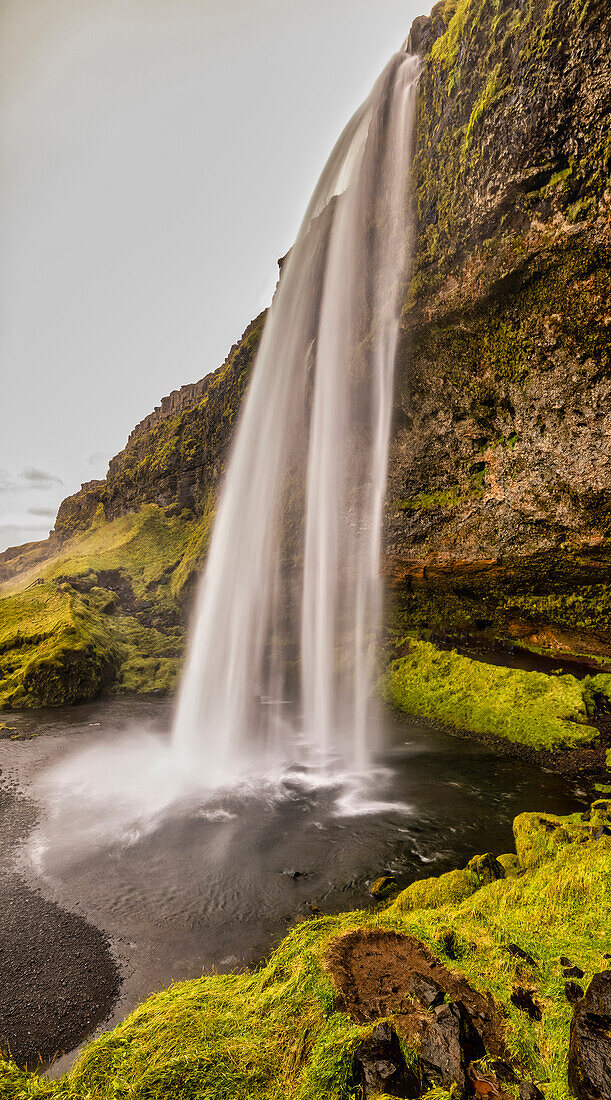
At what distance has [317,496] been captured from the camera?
72.1 feet

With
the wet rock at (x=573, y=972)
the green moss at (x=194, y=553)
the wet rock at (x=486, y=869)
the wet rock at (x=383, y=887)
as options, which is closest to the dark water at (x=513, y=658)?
the wet rock at (x=486, y=869)

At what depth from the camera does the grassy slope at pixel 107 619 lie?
71.5 feet

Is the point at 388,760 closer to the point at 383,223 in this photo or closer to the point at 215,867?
the point at 215,867

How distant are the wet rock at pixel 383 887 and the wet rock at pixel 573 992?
3.82 metres

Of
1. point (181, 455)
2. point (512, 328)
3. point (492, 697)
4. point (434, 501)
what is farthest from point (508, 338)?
point (181, 455)

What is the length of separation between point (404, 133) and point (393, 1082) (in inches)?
993

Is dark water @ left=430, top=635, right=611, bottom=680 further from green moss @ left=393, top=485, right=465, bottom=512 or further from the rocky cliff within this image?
green moss @ left=393, top=485, right=465, bottom=512

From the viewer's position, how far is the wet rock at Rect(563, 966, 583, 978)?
13.2 feet

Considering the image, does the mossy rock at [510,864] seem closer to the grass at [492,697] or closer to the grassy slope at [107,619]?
the grass at [492,697]

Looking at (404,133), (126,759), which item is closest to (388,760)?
(126,759)

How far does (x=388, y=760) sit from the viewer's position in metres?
13.9

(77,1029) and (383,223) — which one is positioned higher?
(383,223)

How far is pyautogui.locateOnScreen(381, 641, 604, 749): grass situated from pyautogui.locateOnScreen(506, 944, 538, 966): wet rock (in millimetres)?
10410

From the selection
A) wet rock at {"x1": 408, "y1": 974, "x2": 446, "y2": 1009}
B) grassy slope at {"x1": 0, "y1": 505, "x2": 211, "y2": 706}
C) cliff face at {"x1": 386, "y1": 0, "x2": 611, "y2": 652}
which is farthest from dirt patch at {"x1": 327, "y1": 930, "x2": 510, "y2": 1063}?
grassy slope at {"x1": 0, "y1": 505, "x2": 211, "y2": 706}
